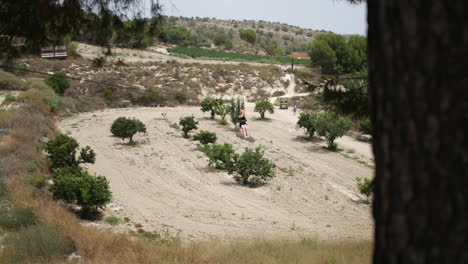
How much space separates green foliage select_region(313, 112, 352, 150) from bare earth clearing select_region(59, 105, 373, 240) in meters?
0.59

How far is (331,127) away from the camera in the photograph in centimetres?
2109

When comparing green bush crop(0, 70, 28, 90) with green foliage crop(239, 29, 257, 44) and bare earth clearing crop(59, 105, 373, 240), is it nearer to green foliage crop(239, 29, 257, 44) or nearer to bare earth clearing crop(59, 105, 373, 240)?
bare earth clearing crop(59, 105, 373, 240)

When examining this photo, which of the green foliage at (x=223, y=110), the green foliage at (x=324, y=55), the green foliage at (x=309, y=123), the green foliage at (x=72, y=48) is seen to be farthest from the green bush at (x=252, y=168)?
the green foliage at (x=324, y=55)

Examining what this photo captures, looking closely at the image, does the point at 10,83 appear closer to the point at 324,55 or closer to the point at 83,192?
the point at 83,192

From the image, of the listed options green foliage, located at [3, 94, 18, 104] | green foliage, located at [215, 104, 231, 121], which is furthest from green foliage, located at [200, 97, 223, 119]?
green foliage, located at [3, 94, 18, 104]

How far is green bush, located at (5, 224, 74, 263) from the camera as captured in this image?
6.29 metres

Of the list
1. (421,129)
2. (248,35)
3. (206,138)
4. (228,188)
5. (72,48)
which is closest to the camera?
(421,129)

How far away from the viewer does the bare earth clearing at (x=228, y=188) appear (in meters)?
10.9

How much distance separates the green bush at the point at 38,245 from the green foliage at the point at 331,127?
14962 mm

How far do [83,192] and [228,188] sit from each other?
4.93 m

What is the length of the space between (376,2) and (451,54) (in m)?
0.40

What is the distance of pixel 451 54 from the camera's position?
1538 millimetres

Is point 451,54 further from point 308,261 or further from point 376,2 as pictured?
point 308,261

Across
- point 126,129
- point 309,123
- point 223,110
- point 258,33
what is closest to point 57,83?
point 223,110
